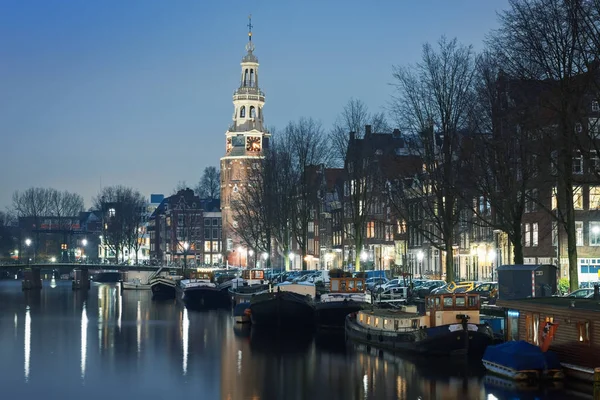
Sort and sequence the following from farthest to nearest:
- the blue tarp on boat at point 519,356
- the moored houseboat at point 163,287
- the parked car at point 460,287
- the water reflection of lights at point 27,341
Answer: the moored houseboat at point 163,287, the parked car at point 460,287, the water reflection of lights at point 27,341, the blue tarp on boat at point 519,356

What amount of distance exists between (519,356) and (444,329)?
28.1 feet

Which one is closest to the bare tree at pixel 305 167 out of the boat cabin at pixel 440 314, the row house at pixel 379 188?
the row house at pixel 379 188

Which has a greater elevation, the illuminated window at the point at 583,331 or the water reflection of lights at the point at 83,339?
the illuminated window at the point at 583,331

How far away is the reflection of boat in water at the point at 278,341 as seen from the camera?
6288cm

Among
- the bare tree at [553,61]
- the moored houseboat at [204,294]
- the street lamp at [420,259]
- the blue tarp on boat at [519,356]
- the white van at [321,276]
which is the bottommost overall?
the blue tarp on boat at [519,356]

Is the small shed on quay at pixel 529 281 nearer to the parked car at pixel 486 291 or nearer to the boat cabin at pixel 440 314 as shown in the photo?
the boat cabin at pixel 440 314

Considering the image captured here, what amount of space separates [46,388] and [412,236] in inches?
2888

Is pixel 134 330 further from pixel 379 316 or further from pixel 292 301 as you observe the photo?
pixel 379 316

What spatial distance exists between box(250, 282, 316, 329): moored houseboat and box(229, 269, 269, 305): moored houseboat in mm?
14614

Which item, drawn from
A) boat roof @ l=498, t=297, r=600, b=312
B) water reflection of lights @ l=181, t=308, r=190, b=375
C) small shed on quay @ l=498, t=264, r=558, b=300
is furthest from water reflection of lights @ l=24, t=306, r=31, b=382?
small shed on quay @ l=498, t=264, r=558, b=300

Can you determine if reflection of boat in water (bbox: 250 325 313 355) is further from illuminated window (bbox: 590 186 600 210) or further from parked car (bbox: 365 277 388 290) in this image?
illuminated window (bbox: 590 186 600 210)

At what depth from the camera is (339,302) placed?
2891 inches

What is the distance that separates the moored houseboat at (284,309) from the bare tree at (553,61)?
26474 mm

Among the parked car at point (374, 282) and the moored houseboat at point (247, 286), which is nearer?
the parked car at point (374, 282)
